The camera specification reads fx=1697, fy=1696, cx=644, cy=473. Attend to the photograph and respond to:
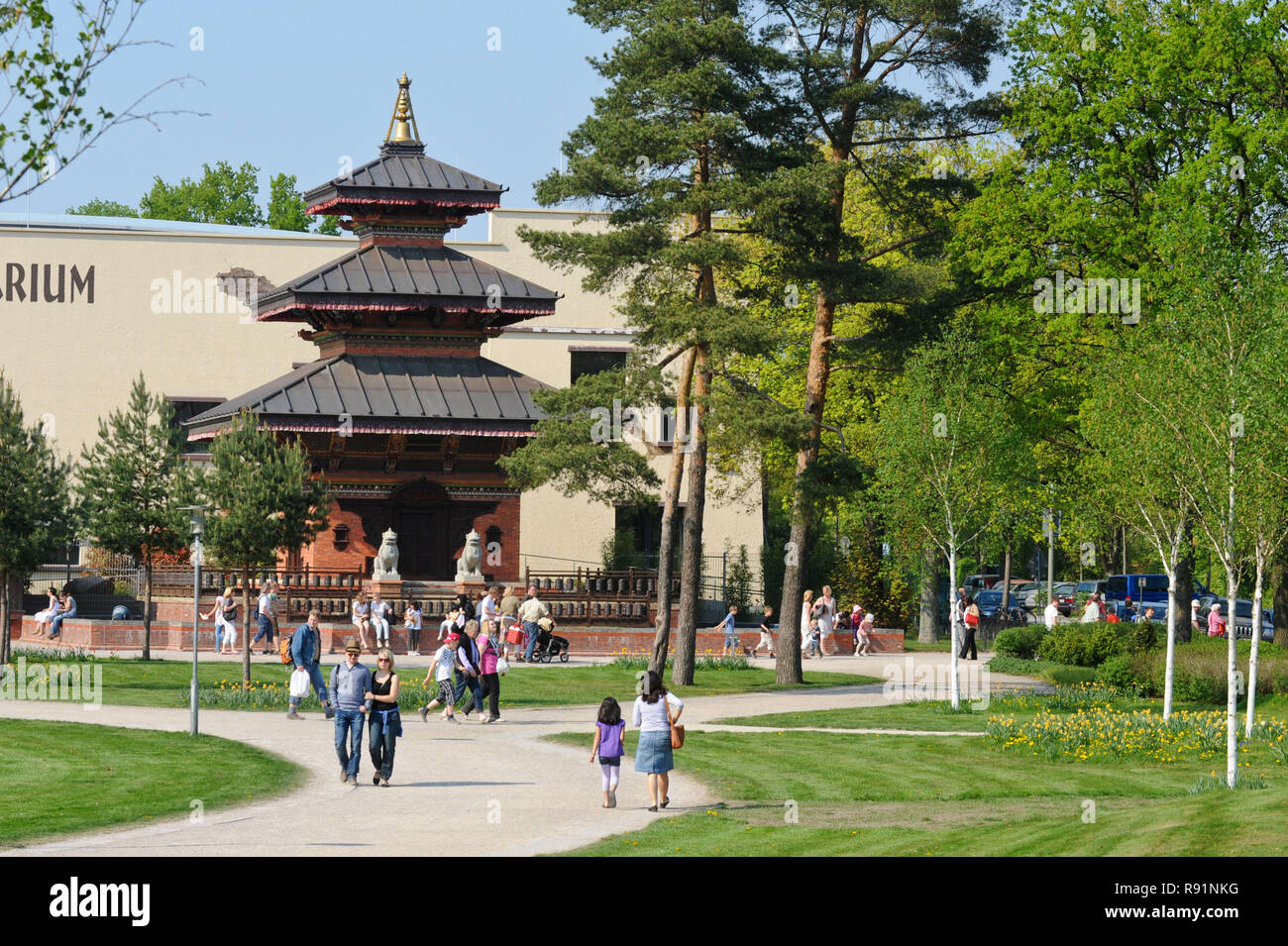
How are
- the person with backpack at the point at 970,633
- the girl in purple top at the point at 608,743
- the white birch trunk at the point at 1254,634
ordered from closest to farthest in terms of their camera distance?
the girl in purple top at the point at 608,743 < the white birch trunk at the point at 1254,634 < the person with backpack at the point at 970,633

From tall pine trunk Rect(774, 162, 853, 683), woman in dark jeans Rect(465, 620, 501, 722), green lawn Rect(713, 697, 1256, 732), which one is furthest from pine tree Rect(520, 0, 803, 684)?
woman in dark jeans Rect(465, 620, 501, 722)

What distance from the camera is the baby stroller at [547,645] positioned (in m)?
41.8

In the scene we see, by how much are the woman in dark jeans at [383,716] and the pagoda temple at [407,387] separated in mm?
25814

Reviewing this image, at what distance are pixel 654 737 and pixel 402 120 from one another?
125ft

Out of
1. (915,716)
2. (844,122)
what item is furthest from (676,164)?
(915,716)

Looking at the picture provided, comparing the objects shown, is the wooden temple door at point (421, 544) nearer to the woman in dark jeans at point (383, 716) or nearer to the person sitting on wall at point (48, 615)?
the person sitting on wall at point (48, 615)

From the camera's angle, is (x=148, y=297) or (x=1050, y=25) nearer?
(x=1050, y=25)

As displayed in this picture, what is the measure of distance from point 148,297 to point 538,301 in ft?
71.1

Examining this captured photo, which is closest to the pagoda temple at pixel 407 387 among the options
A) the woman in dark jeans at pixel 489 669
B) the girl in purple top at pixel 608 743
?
the woman in dark jeans at pixel 489 669

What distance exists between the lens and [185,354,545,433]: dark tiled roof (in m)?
47.5

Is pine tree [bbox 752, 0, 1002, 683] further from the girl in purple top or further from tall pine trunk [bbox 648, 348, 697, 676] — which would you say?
the girl in purple top

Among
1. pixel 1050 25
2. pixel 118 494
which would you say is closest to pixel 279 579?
pixel 118 494
